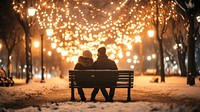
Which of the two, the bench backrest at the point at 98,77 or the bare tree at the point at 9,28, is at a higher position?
the bare tree at the point at 9,28

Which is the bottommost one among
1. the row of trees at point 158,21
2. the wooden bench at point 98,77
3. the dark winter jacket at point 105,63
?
the wooden bench at point 98,77

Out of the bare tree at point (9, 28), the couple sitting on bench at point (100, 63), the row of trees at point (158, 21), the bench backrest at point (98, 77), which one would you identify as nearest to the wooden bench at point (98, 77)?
the bench backrest at point (98, 77)

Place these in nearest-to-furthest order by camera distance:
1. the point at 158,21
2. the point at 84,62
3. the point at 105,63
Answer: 1. the point at 105,63
2. the point at 84,62
3. the point at 158,21

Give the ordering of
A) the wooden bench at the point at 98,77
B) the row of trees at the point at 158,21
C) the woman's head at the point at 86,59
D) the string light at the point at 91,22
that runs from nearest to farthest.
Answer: the wooden bench at the point at 98,77
the woman's head at the point at 86,59
the row of trees at the point at 158,21
the string light at the point at 91,22

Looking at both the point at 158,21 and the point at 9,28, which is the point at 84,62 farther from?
the point at 9,28

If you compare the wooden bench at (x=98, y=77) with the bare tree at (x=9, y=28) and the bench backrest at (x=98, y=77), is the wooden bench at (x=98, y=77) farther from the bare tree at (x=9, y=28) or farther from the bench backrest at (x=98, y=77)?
the bare tree at (x=9, y=28)

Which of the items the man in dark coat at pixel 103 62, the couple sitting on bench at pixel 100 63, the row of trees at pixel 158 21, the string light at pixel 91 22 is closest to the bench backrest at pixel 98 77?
the couple sitting on bench at pixel 100 63

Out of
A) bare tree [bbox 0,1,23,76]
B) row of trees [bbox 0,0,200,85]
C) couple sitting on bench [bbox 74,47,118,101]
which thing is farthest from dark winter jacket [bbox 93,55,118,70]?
bare tree [bbox 0,1,23,76]

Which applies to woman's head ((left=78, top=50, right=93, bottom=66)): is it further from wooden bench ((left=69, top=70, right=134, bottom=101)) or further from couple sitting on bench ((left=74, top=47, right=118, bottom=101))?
wooden bench ((left=69, top=70, right=134, bottom=101))

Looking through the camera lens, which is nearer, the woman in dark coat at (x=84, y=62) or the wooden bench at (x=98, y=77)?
the wooden bench at (x=98, y=77)

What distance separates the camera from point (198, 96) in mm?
15859

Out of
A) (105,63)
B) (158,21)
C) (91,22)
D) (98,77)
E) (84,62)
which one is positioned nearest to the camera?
(98,77)

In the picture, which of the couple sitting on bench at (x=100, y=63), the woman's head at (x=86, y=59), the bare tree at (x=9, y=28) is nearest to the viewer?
the couple sitting on bench at (x=100, y=63)

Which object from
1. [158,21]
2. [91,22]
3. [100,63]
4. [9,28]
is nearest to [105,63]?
[100,63]
